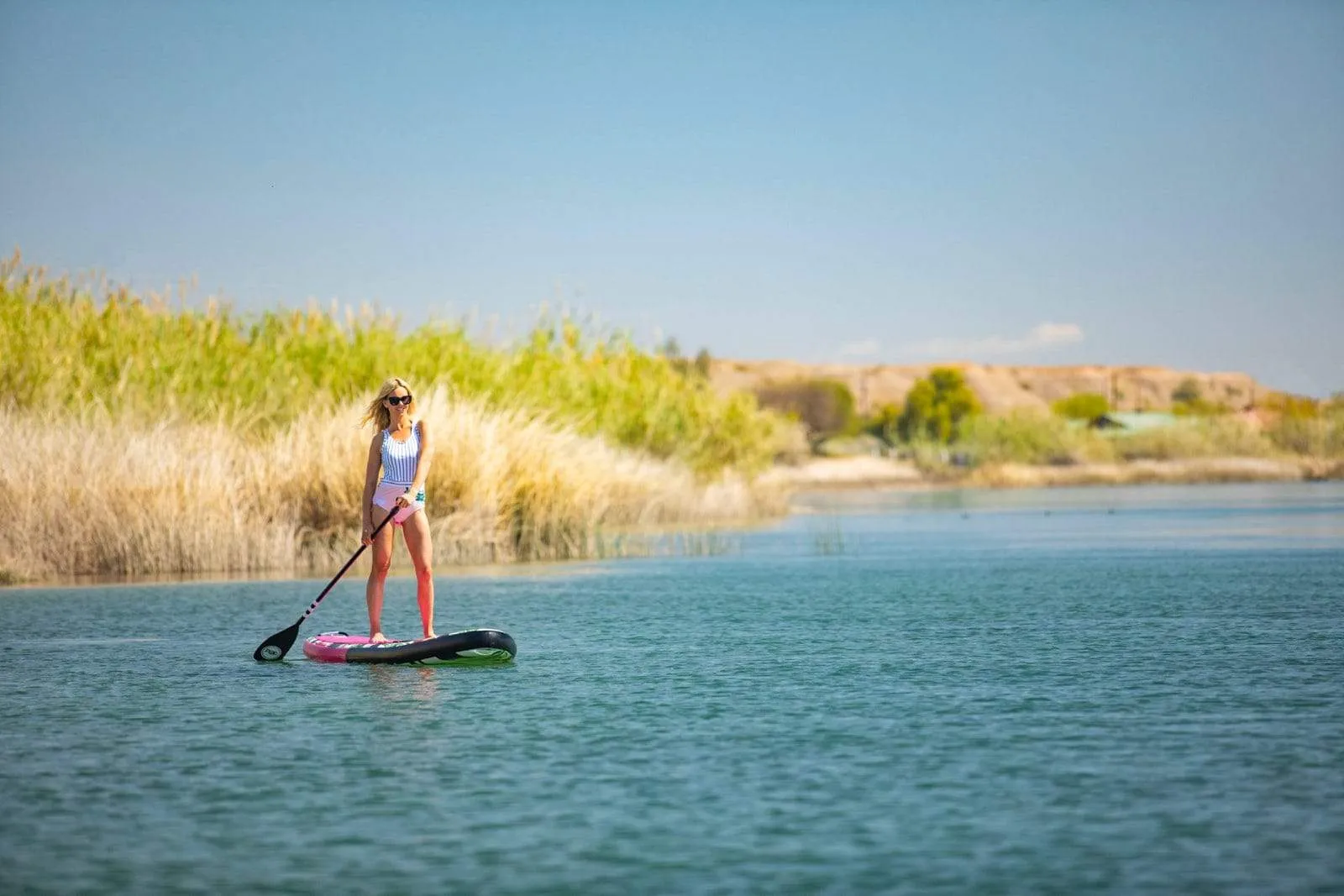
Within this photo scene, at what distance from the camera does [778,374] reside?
638 feet

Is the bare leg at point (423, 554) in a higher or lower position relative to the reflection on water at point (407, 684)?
higher

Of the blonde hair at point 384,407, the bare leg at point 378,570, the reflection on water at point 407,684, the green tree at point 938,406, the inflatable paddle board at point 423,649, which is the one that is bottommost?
the reflection on water at point 407,684

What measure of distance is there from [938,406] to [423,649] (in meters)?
108

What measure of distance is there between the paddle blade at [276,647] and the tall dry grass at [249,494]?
9.80 m

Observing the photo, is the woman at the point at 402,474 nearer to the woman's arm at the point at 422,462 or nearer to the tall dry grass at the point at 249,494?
the woman's arm at the point at 422,462

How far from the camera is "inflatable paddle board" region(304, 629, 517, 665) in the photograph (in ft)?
43.0

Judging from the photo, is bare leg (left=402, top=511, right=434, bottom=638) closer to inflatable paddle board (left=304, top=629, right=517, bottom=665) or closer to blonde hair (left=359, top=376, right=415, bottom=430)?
inflatable paddle board (left=304, top=629, right=517, bottom=665)

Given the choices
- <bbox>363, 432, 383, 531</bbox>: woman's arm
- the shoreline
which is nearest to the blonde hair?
<bbox>363, 432, 383, 531</bbox>: woman's arm

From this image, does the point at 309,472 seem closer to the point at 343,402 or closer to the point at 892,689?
the point at 343,402

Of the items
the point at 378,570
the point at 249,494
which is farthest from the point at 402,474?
the point at 249,494

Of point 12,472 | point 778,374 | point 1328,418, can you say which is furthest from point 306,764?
point 778,374

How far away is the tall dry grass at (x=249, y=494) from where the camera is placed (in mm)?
23031

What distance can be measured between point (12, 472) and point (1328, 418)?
69.7 metres

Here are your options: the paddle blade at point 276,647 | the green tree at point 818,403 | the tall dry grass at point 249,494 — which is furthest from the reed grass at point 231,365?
the green tree at point 818,403
